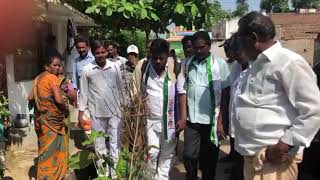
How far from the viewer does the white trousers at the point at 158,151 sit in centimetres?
416

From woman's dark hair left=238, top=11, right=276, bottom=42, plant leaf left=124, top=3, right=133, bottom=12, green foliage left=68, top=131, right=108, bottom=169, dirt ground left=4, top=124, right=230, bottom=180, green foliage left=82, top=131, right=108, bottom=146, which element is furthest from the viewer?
plant leaf left=124, top=3, right=133, bottom=12

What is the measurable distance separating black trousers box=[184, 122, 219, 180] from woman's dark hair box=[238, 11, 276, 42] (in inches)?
78.9

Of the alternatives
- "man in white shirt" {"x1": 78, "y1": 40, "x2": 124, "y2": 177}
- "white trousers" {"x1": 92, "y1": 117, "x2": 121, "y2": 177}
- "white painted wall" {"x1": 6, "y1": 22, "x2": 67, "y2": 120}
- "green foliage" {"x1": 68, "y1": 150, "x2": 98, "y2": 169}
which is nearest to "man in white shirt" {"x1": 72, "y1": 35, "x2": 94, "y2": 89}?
"man in white shirt" {"x1": 78, "y1": 40, "x2": 124, "y2": 177}

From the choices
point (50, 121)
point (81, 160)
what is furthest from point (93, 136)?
point (81, 160)

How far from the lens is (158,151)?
4.23m

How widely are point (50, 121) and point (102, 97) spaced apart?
Answer: 579 mm

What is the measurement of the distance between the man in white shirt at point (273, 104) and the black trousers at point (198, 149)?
69.8 inches

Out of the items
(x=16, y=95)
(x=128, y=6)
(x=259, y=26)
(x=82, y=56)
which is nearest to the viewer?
(x=259, y=26)

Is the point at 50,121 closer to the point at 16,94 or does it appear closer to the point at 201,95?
the point at 201,95

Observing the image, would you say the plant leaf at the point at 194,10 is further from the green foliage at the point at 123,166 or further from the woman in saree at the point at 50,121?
the green foliage at the point at 123,166

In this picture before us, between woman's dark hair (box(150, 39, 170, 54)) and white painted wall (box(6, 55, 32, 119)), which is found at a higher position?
woman's dark hair (box(150, 39, 170, 54))

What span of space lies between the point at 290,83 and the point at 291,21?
101 ft

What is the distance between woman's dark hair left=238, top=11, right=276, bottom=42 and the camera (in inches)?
91.8

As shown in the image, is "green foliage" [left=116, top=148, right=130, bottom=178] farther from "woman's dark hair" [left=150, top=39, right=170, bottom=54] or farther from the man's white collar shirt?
the man's white collar shirt
